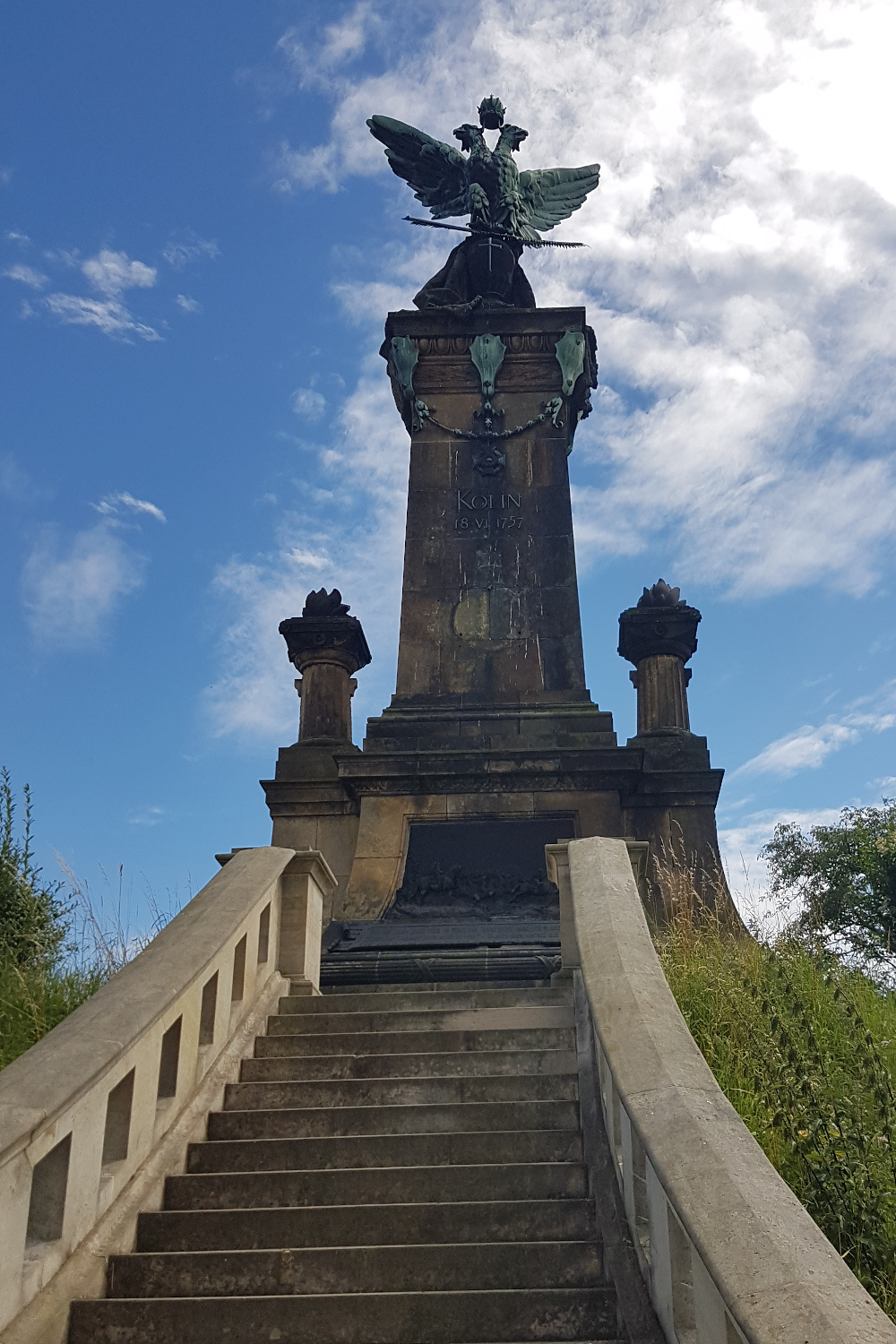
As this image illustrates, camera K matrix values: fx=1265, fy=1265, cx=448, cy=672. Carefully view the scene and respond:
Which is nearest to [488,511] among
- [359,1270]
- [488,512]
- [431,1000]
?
[488,512]

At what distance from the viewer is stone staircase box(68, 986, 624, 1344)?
466cm

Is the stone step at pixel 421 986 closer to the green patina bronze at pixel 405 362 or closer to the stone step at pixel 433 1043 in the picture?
the stone step at pixel 433 1043

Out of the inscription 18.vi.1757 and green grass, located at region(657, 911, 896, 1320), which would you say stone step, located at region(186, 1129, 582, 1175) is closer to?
green grass, located at region(657, 911, 896, 1320)

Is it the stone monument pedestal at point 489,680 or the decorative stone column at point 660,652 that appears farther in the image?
the decorative stone column at point 660,652

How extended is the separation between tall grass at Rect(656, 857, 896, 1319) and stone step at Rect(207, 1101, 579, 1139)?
3.00 ft

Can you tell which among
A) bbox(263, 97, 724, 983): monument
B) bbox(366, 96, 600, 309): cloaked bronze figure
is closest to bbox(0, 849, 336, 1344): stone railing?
bbox(263, 97, 724, 983): monument

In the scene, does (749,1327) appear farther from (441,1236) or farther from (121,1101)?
(121,1101)

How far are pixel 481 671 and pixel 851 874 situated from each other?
46.9 feet

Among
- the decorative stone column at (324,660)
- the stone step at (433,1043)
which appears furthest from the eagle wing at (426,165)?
the stone step at (433,1043)

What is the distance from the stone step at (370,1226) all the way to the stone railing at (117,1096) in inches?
8.5

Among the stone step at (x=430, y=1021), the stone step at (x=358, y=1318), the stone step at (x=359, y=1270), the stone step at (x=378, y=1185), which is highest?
the stone step at (x=430, y=1021)

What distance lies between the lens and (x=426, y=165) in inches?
703

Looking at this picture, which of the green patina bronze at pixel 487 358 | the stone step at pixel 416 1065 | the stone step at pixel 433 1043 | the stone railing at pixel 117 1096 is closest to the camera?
the stone railing at pixel 117 1096

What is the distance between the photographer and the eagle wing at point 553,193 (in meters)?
17.9
